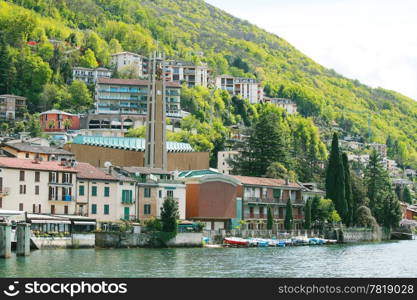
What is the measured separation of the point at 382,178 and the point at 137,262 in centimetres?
10331

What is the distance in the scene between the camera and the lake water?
226 ft

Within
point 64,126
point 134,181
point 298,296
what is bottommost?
point 298,296

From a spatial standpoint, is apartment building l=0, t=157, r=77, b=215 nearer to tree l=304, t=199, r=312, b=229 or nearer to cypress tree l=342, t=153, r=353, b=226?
tree l=304, t=199, r=312, b=229

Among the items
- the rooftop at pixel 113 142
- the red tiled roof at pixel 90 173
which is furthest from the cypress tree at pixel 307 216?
the red tiled roof at pixel 90 173

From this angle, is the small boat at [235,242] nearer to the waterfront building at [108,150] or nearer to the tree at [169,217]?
the tree at [169,217]

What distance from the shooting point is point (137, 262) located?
77500mm

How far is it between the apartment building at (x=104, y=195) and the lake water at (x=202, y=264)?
11511 mm

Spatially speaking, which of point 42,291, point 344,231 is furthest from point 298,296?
point 344,231

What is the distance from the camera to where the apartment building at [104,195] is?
342 feet

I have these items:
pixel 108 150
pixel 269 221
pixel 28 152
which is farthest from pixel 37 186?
pixel 108 150

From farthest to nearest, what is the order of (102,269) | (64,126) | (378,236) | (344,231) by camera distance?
(64,126)
(378,236)
(344,231)
(102,269)

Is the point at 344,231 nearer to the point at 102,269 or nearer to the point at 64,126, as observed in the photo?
the point at 102,269

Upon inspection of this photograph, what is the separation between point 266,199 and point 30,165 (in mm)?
42848

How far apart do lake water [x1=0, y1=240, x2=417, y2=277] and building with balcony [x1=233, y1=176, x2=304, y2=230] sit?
30.1 meters
